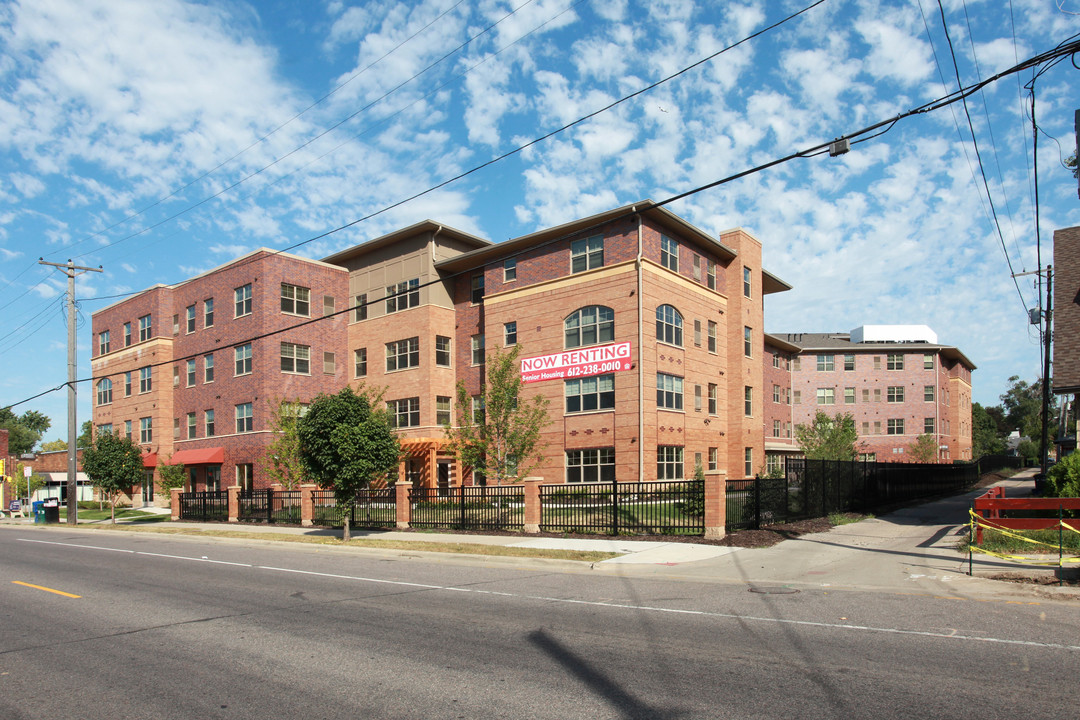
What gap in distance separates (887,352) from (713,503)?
5626 cm

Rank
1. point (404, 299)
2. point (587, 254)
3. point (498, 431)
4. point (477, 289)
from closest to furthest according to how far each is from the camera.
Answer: point (498, 431)
point (587, 254)
point (477, 289)
point (404, 299)

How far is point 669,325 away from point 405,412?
15.2m

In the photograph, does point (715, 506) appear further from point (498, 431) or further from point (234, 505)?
point (234, 505)

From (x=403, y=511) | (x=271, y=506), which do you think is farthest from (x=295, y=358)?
(x=403, y=511)

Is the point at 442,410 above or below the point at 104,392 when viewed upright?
below

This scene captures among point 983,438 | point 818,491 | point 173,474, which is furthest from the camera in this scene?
point 983,438

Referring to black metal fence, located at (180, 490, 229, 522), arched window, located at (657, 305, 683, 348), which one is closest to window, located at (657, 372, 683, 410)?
arched window, located at (657, 305, 683, 348)

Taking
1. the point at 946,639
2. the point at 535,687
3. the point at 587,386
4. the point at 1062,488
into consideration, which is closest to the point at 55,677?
the point at 535,687

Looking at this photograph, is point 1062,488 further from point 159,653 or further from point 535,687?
point 159,653

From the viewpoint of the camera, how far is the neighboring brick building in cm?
6519

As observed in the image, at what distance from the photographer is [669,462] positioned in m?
33.2

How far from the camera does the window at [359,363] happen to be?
43.3 metres

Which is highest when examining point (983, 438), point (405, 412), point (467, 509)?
point (405, 412)

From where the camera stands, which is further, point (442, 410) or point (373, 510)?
point (442, 410)
